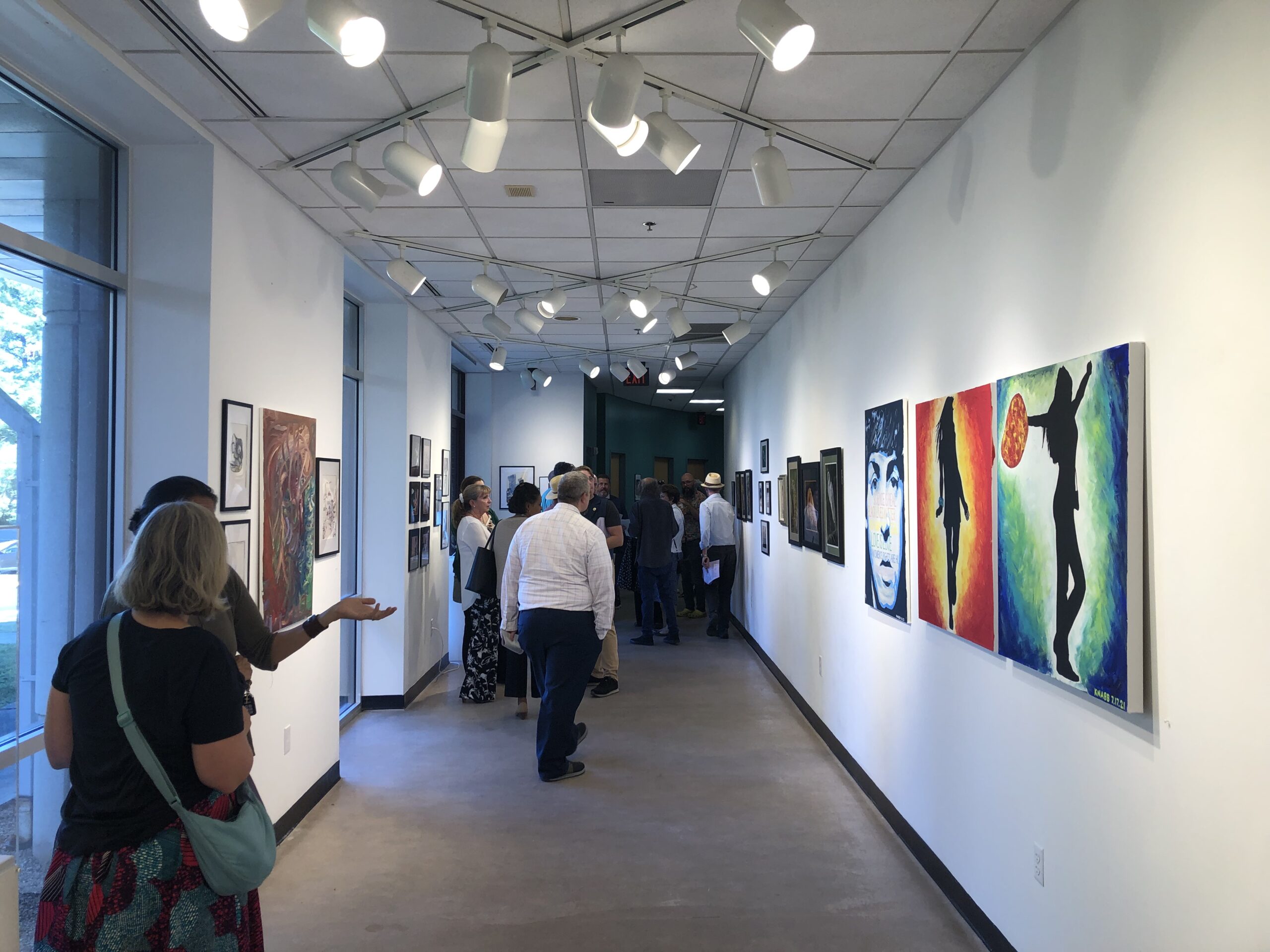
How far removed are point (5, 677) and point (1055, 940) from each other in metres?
3.23

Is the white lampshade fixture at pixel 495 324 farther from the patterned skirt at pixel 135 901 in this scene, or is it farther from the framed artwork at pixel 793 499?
the patterned skirt at pixel 135 901

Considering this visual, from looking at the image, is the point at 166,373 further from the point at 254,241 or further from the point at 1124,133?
the point at 1124,133

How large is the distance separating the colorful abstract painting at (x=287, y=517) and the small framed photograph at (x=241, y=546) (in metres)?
0.13

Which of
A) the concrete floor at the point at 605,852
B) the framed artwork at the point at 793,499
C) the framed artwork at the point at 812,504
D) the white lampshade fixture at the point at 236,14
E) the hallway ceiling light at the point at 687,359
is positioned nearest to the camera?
the white lampshade fixture at the point at 236,14

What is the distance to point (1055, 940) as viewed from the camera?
2537mm

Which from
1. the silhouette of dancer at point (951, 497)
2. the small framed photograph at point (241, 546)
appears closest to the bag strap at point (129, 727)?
the small framed photograph at point (241, 546)

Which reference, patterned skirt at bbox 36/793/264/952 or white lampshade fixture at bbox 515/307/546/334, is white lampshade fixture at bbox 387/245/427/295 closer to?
white lampshade fixture at bbox 515/307/546/334

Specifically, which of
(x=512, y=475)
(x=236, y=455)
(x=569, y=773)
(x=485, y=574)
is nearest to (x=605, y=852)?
(x=569, y=773)

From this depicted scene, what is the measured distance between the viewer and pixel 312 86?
9.74ft

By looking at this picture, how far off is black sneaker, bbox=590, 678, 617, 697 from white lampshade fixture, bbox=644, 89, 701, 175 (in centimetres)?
461

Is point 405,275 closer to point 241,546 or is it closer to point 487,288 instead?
point 487,288

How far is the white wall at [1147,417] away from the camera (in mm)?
1783

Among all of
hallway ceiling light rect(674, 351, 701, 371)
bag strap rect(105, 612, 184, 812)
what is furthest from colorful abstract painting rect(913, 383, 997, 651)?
hallway ceiling light rect(674, 351, 701, 371)

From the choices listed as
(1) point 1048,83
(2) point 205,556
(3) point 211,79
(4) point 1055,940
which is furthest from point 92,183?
(4) point 1055,940
